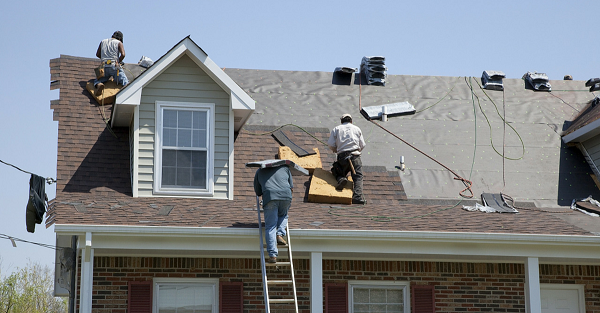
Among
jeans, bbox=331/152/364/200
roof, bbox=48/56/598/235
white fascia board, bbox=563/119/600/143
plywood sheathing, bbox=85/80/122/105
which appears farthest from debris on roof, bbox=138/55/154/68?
white fascia board, bbox=563/119/600/143

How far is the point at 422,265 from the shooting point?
35.1 feet

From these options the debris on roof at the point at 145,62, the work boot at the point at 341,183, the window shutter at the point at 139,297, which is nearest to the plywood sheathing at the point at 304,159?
the work boot at the point at 341,183

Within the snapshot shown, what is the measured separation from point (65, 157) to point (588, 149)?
923cm

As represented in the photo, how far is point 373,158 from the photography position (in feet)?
41.5

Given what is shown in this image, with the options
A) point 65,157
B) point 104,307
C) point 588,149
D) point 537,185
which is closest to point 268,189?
point 104,307

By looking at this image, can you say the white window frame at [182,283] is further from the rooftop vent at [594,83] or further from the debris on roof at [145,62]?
the rooftop vent at [594,83]

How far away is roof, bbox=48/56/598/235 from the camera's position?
9883mm

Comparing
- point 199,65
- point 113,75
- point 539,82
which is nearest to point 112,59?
point 113,75

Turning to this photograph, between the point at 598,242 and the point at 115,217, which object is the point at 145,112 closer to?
the point at 115,217

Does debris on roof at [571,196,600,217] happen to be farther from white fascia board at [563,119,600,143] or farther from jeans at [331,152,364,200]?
jeans at [331,152,364,200]

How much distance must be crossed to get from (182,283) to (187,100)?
2970mm

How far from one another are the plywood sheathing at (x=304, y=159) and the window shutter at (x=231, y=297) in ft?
7.65

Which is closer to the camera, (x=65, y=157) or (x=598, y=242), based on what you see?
(x=598, y=242)

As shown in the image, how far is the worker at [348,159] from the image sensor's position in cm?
1116
